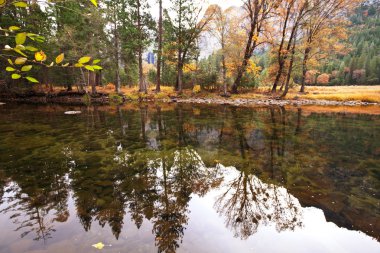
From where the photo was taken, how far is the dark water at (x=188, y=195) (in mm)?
3756

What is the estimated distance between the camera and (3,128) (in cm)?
1177

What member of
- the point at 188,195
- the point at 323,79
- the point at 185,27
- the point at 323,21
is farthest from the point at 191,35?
the point at 323,79

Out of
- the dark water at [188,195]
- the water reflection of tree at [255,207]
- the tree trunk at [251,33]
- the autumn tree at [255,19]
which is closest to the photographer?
the dark water at [188,195]

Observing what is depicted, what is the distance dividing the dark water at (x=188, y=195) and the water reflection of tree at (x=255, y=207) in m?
0.02

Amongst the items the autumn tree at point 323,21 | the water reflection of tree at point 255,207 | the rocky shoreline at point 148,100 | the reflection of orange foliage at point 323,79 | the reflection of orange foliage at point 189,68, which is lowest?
the water reflection of tree at point 255,207

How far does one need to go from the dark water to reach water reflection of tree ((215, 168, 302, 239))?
2 cm

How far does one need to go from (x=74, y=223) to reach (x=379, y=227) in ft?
17.4

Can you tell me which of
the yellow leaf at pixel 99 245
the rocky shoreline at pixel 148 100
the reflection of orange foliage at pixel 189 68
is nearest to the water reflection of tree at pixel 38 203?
the yellow leaf at pixel 99 245

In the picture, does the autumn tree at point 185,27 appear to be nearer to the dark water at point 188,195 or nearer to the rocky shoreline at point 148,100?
the rocky shoreline at point 148,100

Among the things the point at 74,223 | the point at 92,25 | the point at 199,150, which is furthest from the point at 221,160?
the point at 92,25

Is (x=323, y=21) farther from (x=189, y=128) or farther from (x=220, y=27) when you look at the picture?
(x=189, y=128)

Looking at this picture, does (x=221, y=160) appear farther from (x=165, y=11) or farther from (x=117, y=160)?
(x=165, y=11)

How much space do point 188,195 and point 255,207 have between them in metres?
1.43

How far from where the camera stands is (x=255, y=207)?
191 inches
